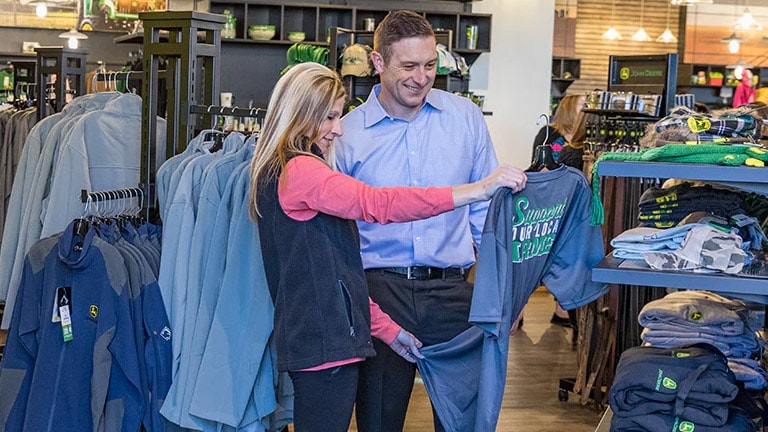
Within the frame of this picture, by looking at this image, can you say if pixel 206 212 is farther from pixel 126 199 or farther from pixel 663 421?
pixel 663 421

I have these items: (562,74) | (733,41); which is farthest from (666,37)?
(562,74)

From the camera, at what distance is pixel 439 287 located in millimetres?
3018

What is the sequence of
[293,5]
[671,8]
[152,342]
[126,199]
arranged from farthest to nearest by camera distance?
[671,8] < [293,5] < [126,199] < [152,342]

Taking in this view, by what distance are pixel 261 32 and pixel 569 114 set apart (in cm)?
367

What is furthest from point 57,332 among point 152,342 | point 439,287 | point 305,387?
Answer: point 439,287

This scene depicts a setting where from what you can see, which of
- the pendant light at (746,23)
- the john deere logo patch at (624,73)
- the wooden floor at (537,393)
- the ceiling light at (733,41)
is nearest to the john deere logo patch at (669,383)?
the wooden floor at (537,393)

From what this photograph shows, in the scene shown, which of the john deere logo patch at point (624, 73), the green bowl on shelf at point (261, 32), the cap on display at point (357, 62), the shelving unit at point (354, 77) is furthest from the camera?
the green bowl on shelf at point (261, 32)

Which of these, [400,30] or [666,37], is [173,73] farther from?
[666,37]

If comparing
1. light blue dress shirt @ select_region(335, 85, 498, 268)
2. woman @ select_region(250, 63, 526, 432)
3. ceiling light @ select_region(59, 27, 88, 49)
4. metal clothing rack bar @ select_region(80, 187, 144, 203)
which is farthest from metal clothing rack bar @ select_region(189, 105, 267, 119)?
ceiling light @ select_region(59, 27, 88, 49)

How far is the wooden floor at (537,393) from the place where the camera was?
5.19 m

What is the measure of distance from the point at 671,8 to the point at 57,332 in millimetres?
15912

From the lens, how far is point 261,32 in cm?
963

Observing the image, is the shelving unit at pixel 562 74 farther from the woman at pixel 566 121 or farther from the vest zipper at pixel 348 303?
the vest zipper at pixel 348 303

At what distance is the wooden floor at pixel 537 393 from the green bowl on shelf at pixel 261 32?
A: 3767mm
